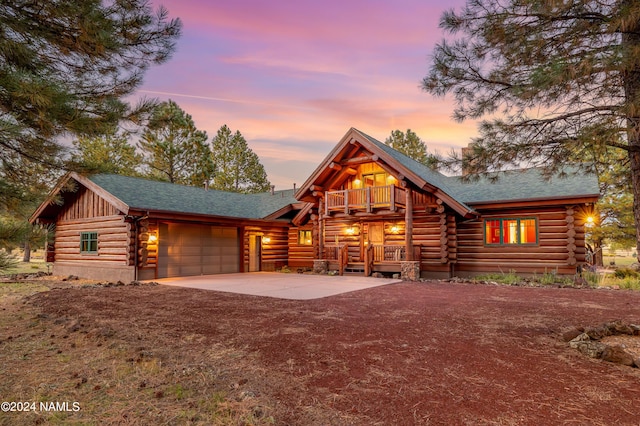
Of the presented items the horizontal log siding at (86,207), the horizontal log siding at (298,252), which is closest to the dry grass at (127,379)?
the horizontal log siding at (86,207)

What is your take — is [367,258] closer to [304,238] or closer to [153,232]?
[304,238]

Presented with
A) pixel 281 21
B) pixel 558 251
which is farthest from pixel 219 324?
pixel 558 251

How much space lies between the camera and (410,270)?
15062 mm

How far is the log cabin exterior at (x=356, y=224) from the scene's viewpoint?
47.7 feet

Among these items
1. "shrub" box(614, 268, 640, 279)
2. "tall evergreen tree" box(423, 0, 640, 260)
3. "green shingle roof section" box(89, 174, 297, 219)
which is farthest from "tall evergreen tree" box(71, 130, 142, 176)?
"shrub" box(614, 268, 640, 279)

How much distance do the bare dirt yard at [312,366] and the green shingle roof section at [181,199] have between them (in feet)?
24.9

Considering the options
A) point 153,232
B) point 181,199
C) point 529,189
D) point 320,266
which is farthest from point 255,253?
point 529,189

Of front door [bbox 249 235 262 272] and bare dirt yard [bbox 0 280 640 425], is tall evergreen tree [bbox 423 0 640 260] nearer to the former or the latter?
bare dirt yard [bbox 0 280 640 425]

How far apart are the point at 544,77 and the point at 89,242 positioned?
18.6 metres

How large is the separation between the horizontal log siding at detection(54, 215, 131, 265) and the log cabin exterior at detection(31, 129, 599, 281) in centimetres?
6

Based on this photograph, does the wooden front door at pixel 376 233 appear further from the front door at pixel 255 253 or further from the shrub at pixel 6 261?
the shrub at pixel 6 261

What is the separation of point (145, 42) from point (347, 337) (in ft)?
18.6

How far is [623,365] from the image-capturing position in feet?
14.0

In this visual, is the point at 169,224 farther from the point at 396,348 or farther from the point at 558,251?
the point at 558,251
